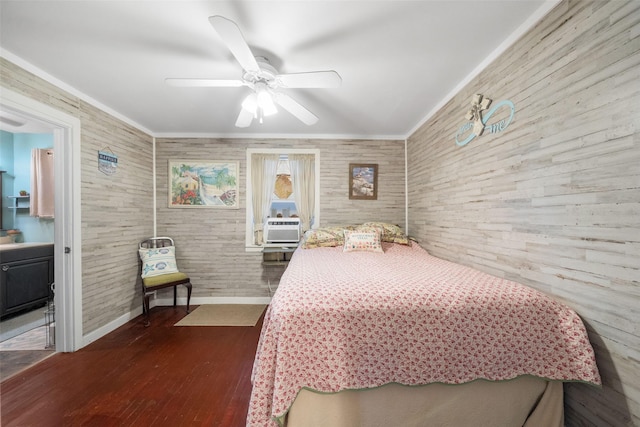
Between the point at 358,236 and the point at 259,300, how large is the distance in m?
1.83

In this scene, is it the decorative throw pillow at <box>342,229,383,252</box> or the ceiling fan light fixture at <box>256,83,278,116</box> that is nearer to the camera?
the ceiling fan light fixture at <box>256,83,278,116</box>

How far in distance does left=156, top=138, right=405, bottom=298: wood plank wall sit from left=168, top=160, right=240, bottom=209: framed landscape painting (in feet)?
0.28

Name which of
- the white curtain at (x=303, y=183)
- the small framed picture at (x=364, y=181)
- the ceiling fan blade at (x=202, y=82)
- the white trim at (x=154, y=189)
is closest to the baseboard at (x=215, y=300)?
the white trim at (x=154, y=189)

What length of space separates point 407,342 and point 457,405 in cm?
44

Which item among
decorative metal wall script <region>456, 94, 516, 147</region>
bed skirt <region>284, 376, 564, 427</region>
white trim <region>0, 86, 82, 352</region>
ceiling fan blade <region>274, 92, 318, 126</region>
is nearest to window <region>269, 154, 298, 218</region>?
ceiling fan blade <region>274, 92, 318, 126</region>

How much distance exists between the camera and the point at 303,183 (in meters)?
3.46

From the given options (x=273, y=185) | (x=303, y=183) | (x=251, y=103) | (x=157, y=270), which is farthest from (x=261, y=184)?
(x=157, y=270)

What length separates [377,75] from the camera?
1.98 metres

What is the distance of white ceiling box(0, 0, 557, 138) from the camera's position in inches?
53.4

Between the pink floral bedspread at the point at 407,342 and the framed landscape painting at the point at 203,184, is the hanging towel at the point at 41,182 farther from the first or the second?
the pink floral bedspread at the point at 407,342

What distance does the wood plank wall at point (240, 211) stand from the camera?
3.40 m

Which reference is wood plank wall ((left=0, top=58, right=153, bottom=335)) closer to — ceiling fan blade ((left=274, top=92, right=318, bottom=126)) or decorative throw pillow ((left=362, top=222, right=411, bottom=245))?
ceiling fan blade ((left=274, top=92, right=318, bottom=126))

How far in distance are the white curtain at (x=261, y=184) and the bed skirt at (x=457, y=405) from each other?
2.58m

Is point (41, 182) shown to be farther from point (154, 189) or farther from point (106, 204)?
point (106, 204)
